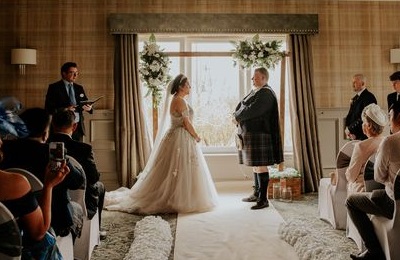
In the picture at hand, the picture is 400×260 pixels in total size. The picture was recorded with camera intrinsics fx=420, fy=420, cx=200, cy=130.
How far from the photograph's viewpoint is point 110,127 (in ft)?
20.6

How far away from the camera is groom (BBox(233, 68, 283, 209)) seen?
4828 millimetres

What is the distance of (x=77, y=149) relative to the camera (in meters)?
3.02

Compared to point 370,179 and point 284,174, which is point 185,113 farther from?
point 370,179

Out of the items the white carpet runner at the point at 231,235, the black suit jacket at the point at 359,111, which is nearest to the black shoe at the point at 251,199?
the white carpet runner at the point at 231,235

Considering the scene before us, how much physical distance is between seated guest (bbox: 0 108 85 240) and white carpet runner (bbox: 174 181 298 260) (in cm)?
119

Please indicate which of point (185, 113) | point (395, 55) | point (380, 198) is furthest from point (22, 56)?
point (395, 55)

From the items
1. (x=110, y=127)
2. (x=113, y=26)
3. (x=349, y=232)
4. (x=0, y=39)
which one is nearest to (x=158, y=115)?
(x=110, y=127)

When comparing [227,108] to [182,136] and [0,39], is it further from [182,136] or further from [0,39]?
[0,39]

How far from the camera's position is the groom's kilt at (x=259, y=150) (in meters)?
4.85

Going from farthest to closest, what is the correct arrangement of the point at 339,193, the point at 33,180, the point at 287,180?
the point at 287,180 < the point at 339,193 < the point at 33,180

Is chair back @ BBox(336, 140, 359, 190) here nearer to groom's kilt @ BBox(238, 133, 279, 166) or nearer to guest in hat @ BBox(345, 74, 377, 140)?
groom's kilt @ BBox(238, 133, 279, 166)

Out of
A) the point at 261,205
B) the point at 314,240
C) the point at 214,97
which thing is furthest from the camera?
the point at 214,97

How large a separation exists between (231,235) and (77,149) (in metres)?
1.63

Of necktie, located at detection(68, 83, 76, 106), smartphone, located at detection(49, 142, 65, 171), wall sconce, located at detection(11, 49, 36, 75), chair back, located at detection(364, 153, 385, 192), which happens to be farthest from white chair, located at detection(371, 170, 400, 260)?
wall sconce, located at detection(11, 49, 36, 75)
